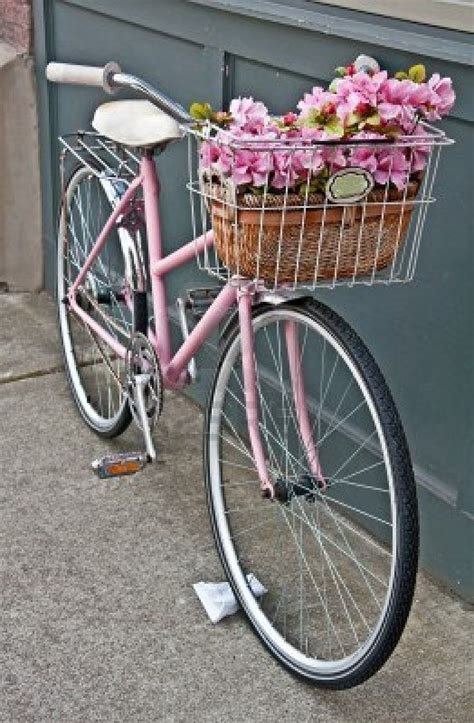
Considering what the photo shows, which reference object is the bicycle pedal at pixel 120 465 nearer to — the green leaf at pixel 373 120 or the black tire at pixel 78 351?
the black tire at pixel 78 351

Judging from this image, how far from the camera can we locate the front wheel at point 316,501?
2459mm

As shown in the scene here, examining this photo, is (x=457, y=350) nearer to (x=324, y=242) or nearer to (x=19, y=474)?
(x=324, y=242)

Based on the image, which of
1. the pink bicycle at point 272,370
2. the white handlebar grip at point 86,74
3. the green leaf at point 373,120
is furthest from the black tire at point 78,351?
the green leaf at point 373,120

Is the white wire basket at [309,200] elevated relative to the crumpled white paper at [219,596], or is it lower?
elevated

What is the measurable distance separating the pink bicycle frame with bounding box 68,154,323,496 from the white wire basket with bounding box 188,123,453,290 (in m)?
0.30

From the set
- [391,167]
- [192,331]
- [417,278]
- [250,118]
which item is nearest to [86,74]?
[192,331]

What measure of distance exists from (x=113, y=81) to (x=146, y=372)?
904mm

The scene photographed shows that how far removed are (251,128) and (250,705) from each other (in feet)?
4.83

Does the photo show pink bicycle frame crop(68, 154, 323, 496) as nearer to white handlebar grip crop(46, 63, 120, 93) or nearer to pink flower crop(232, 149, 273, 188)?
white handlebar grip crop(46, 63, 120, 93)

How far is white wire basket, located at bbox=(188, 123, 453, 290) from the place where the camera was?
7.17 feet

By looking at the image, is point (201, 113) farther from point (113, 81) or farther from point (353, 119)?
point (113, 81)

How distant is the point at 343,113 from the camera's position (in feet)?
7.28

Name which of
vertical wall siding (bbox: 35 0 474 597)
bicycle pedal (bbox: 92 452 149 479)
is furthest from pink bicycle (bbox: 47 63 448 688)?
vertical wall siding (bbox: 35 0 474 597)

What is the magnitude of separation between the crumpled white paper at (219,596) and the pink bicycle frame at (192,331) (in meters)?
0.47
